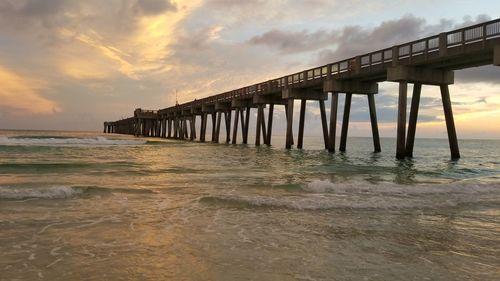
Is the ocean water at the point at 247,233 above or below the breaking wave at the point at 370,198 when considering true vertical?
below

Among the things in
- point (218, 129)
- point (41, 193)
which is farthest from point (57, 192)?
point (218, 129)

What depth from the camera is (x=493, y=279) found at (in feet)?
15.1

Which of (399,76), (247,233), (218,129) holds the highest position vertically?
(399,76)

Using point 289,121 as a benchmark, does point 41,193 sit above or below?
below

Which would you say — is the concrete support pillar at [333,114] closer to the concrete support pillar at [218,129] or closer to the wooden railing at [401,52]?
the wooden railing at [401,52]

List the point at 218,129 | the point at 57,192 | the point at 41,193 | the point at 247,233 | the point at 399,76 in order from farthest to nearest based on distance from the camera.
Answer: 1. the point at 218,129
2. the point at 399,76
3. the point at 57,192
4. the point at 41,193
5. the point at 247,233

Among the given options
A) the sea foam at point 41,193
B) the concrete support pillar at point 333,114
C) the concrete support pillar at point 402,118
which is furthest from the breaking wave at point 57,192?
the concrete support pillar at point 333,114

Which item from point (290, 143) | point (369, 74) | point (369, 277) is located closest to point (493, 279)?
point (369, 277)

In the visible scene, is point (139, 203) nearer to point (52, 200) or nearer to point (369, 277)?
point (52, 200)

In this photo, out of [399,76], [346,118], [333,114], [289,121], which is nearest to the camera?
[399,76]

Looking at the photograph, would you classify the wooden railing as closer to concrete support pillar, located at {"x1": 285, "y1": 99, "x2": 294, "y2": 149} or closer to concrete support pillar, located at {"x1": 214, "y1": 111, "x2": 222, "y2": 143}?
concrete support pillar, located at {"x1": 285, "y1": 99, "x2": 294, "y2": 149}

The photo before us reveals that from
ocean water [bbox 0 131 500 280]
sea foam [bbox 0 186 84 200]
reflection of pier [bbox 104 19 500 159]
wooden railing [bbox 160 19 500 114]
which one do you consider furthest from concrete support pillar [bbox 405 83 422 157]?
sea foam [bbox 0 186 84 200]

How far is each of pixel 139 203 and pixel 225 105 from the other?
48.6m

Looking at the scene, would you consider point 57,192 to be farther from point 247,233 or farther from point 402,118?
point 402,118
